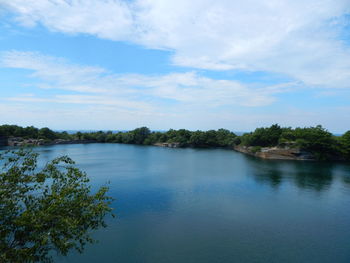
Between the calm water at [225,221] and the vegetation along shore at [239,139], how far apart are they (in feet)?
40.0

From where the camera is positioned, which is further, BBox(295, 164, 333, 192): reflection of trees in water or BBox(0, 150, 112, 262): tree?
BBox(295, 164, 333, 192): reflection of trees in water

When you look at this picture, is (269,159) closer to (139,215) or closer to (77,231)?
(139,215)

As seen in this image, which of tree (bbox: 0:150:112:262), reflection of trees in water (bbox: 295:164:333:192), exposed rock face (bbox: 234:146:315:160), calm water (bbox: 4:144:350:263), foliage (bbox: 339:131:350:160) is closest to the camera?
tree (bbox: 0:150:112:262)

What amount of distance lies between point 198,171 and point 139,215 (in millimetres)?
15852

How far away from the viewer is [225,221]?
13195mm

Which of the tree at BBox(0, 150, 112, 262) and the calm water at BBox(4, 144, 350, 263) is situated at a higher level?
the tree at BBox(0, 150, 112, 262)

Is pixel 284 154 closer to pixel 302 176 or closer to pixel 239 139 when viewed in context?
pixel 302 176

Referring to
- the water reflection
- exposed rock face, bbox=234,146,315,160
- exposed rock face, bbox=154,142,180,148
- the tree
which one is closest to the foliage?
exposed rock face, bbox=234,146,315,160

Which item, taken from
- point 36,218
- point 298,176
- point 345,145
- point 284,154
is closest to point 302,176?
point 298,176

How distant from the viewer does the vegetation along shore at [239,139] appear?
38531mm

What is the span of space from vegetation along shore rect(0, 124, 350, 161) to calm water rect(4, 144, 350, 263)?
40.0 feet

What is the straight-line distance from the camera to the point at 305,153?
3834 cm

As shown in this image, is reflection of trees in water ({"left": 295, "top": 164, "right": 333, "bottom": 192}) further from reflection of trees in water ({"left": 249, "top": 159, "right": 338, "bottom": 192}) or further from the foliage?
the foliage

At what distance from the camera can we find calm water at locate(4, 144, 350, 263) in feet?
32.3
